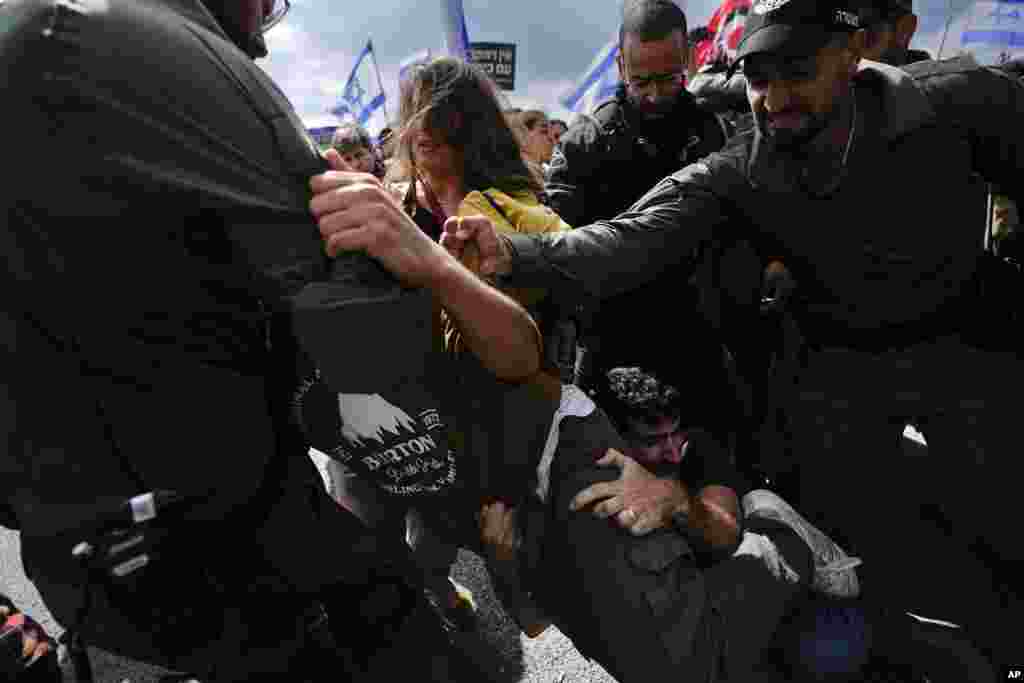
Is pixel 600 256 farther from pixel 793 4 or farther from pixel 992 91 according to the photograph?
pixel 992 91

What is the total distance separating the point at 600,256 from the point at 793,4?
2.60 ft

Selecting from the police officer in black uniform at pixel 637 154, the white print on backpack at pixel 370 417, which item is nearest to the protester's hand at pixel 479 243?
the white print on backpack at pixel 370 417

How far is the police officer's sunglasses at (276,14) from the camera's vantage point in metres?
1.01

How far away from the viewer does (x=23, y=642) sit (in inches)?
63.3

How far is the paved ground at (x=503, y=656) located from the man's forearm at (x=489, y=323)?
127 cm

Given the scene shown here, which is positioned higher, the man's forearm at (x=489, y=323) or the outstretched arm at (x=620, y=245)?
the man's forearm at (x=489, y=323)

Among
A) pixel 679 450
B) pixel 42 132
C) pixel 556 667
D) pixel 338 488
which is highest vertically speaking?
pixel 42 132

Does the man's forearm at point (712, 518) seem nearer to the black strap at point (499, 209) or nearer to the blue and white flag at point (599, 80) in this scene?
the black strap at point (499, 209)

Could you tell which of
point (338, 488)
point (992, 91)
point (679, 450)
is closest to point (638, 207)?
point (679, 450)

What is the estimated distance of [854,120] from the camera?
170cm

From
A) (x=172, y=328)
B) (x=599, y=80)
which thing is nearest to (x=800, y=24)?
(x=172, y=328)

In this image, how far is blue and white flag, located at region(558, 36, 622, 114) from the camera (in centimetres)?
548

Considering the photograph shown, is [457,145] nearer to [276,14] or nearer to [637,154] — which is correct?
[276,14]

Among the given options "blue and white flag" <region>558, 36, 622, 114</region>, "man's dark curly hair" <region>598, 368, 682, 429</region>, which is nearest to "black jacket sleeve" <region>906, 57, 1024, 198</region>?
"man's dark curly hair" <region>598, 368, 682, 429</region>
